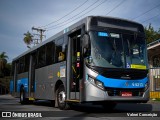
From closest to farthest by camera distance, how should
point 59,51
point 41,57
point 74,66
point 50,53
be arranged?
point 74,66 → point 59,51 → point 50,53 → point 41,57

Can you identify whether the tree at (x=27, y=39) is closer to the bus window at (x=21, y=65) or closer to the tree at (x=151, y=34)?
the tree at (x=151, y=34)

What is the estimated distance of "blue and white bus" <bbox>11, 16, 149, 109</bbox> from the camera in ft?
34.2

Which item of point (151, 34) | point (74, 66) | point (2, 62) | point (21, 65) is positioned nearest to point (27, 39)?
point (2, 62)

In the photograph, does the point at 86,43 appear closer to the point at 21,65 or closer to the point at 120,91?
the point at 120,91

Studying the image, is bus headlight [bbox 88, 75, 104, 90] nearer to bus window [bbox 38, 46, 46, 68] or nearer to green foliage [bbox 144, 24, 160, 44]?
bus window [bbox 38, 46, 46, 68]

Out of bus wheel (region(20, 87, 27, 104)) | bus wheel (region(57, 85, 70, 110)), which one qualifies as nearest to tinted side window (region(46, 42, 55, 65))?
bus wheel (region(57, 85, 70, 110))

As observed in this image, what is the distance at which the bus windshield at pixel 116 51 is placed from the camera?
1059 centimetres

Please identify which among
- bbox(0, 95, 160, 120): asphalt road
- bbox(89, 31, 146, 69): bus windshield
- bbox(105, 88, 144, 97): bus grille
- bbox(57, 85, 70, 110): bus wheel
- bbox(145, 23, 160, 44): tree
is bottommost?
bbox(0, 95, 160, 120): asphalt road

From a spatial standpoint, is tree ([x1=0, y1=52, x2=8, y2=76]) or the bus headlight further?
tree ([x1=0, y1=52, x2=8, y2=76])

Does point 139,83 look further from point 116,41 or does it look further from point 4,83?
point 4,83

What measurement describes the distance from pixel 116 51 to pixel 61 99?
3.69m

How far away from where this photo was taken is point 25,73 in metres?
19.5

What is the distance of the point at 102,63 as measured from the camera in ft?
34.6

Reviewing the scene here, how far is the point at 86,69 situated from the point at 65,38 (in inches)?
113
